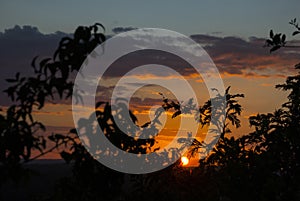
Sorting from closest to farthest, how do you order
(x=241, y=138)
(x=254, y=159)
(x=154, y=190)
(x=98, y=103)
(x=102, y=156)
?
(x=98, y=103), (x=102, y=156), (x=154, y=190), (x=254, y=159), (x=241, y=138)

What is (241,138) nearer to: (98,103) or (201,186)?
(201,186)

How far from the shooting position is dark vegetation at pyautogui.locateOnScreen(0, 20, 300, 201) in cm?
536

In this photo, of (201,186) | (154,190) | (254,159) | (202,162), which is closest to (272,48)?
(254,159)

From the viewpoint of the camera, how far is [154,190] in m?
8.88

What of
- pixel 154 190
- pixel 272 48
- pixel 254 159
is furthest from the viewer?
pixel 254 159

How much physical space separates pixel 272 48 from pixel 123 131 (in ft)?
16.8

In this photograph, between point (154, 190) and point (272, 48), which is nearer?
point (154, 190)

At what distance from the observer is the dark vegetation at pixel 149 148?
5363 mm

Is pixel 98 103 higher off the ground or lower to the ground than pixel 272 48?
lower

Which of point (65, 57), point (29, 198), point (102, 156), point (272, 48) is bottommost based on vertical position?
point (29, 198)

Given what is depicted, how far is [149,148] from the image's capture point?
6516mm

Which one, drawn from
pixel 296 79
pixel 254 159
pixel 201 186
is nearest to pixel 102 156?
pixel 254 159

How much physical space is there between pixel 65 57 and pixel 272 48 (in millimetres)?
5412

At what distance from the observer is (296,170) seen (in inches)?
434
